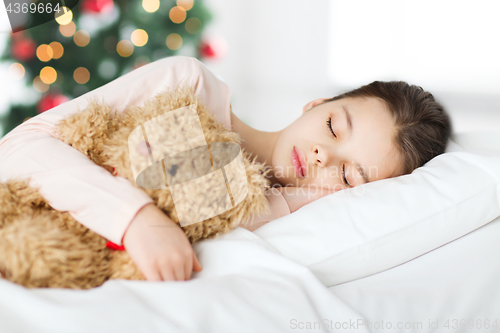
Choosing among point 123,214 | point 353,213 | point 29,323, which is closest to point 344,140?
point 353,213

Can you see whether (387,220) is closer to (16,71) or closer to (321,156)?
→ (321,156)

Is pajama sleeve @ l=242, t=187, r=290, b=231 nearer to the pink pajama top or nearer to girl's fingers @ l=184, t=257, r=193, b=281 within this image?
the pink pajama top

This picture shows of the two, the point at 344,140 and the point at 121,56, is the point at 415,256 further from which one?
the point at 121,56

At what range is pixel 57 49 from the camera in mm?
1706

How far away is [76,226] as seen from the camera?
0.60 metres

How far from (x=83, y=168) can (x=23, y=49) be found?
1.43 m

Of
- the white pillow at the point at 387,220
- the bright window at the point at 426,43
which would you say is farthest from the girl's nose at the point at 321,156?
the bright window at the point at 426,43

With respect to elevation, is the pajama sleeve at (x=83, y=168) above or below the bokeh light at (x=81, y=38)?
below

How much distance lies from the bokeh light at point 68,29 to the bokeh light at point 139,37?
0.28m

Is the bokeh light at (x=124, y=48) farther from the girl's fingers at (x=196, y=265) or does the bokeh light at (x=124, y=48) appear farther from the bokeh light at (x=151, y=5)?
the girl's fingers at (x=196, y=265)

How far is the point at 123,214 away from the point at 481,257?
2.34ft

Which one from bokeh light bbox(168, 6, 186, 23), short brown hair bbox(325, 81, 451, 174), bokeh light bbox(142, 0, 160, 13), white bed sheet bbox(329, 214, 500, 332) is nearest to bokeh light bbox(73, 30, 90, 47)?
bokeh light bbox(142, 0, 160, 13)

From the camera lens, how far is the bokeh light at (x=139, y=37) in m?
1.83

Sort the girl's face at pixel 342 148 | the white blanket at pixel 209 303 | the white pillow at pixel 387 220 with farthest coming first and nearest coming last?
the girl's face at pixel 342 148
the white pillow at pixel 387 220
the white blanket at pixel 209 303
